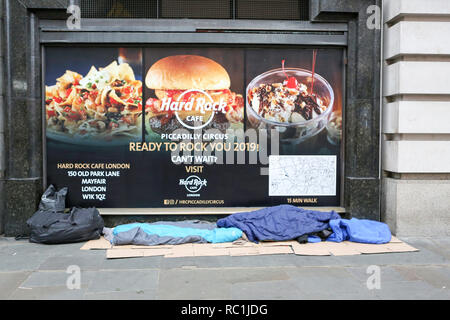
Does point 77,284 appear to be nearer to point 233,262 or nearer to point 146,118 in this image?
point 233,262

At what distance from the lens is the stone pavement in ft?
16.6

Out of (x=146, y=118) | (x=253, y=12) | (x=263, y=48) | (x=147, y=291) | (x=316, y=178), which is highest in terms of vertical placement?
(x=253, y=12)

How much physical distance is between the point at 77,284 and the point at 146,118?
339cm

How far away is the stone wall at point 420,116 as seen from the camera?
24.4ft

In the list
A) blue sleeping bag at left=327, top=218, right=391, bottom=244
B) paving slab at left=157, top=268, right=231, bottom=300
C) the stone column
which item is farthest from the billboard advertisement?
paving slab at left=157, top=268, right=231, bottom=300

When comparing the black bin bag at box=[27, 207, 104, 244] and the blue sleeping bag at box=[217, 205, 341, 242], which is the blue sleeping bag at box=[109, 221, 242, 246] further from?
the black bin bag at box=[27, 207, 104, 244]

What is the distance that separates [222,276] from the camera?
5.67 metres

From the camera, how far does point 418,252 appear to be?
6.79 meters

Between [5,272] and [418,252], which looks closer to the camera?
[5,272]

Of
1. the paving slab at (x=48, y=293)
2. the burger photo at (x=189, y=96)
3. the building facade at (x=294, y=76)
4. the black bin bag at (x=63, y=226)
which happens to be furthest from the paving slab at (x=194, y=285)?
the burger photo at (x=189, y=96)

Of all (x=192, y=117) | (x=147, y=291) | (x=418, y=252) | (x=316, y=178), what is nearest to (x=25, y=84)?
(x=192, y=117)

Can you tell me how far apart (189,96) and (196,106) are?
21 cm

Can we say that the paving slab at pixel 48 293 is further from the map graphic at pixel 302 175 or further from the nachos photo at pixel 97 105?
the map graphic at pixel 302 175

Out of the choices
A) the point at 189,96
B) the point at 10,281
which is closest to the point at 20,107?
the point at 189,96
